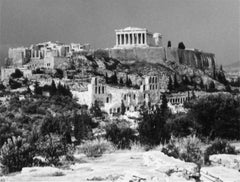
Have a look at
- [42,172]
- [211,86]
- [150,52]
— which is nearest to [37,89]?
[211,86]

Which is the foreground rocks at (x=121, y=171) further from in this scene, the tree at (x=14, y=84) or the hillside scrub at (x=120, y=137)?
the tree at (x=14, y=84)

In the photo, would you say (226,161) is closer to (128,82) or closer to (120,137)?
(120,137)

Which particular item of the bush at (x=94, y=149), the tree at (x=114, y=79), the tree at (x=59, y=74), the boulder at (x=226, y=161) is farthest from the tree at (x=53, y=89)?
the boulder at (x=226, y=161)

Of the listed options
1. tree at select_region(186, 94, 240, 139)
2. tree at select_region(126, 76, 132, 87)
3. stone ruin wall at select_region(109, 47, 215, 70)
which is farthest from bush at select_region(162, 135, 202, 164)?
stone ruin wall at select_region(109, 47, 215, 70)

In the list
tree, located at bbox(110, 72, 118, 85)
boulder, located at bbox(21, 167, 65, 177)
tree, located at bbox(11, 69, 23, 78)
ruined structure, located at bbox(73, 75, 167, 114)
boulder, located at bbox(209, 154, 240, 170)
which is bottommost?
boulder, located at bbox(21, 167, 65, 177)

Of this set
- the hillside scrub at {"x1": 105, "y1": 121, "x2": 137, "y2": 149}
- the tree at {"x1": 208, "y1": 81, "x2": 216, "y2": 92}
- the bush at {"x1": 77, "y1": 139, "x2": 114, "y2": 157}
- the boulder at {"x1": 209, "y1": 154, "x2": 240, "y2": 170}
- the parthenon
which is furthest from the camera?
the parthenon

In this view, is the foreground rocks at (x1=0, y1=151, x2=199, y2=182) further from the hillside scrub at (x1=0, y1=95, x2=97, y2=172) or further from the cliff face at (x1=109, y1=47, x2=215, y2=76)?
the cliff face at (x1=109, y1=47, x2=215, y2=76)

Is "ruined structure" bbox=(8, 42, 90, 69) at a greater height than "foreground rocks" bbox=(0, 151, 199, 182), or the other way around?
"ruined structure" bbox=(8, 42, 90, 69)
